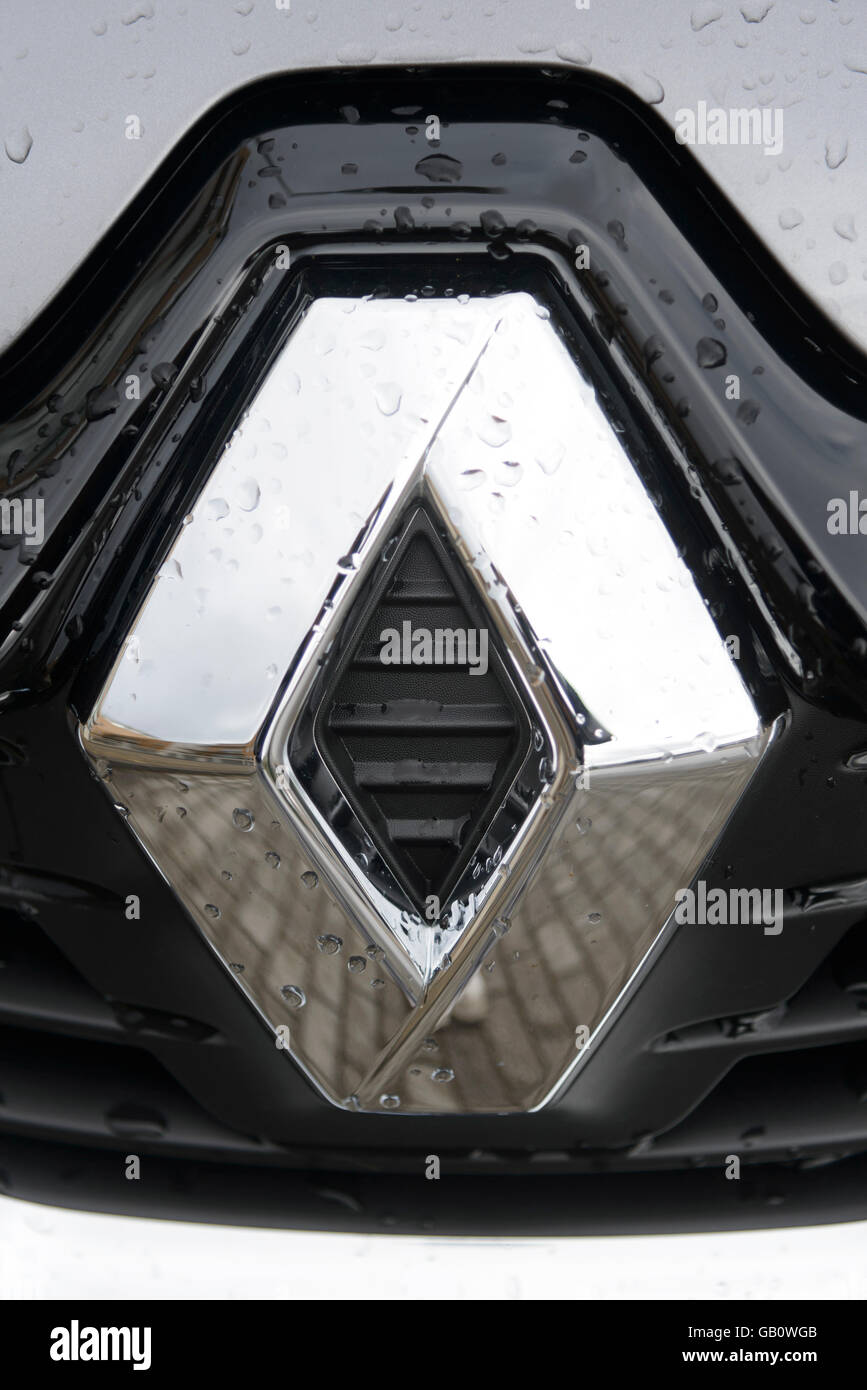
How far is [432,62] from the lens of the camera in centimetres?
73

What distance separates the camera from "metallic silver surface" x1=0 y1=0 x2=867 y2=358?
724 mm

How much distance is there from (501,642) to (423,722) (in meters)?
0.08

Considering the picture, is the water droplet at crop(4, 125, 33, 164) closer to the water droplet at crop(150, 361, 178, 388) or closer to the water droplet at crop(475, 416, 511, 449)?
the water droplet at crop(150, 361, 178, 388)

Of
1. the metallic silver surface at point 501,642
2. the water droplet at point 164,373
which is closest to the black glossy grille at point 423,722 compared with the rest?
the metallic silver surface at point 501,642

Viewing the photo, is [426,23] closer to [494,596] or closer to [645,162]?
[645,162]

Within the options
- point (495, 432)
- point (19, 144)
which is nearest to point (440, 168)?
point (495, 432)

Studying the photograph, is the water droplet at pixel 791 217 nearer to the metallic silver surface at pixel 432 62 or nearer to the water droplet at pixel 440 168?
the metallic silver surface at pixel 432 62

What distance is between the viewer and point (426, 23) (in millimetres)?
727

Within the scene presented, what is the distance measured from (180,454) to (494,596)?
9.9 inches

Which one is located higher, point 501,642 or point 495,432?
point 495,432

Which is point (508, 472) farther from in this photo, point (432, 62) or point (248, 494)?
point (432, 62)

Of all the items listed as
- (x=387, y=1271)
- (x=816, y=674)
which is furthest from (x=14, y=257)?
(x=387, y=1271)

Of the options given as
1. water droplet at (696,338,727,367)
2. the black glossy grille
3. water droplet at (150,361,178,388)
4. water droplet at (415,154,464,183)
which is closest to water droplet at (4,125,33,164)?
water droplet at (150,361,178,388)

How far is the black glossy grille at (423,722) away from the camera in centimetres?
74
